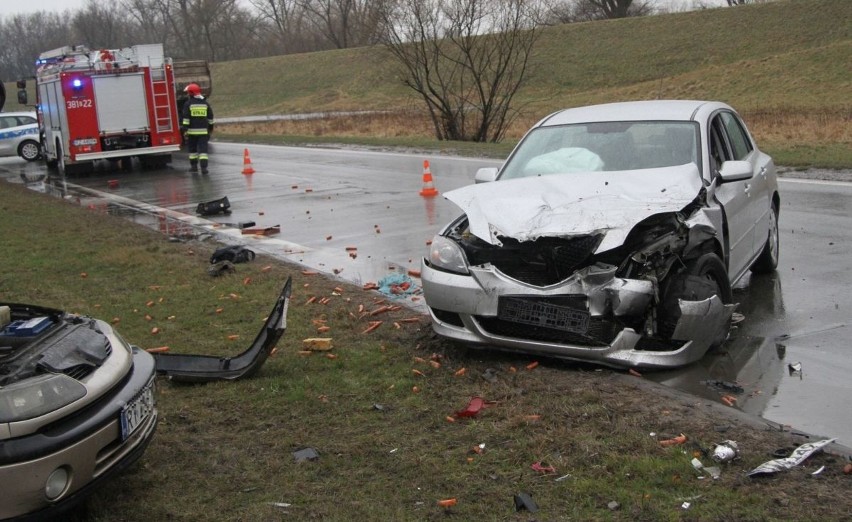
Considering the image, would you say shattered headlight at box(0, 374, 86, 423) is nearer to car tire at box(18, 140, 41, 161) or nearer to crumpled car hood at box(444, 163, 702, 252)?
crumpled car hood at box(444, 163, 702, 252)

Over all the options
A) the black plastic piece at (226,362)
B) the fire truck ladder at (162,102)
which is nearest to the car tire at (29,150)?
the fire truck ladder at (162,102)

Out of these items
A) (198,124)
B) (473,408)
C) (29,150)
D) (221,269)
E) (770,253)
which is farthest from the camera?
(29,150)

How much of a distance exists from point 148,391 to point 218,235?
776 centimetres

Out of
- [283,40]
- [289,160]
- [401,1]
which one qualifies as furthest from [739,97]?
[283,40]

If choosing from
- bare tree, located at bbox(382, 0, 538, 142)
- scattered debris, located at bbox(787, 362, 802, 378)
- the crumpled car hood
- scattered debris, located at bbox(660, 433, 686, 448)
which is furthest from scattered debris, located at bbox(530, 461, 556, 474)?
bare tree, located at bbox(382, 0, 538, 142)

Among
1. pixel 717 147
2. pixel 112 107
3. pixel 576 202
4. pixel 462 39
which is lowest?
pixel 576 202

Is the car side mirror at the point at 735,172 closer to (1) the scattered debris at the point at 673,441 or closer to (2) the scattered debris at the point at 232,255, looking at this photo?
(1) the scattered debris at the point at 673,441

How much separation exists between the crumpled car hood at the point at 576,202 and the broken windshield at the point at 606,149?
1.20ft

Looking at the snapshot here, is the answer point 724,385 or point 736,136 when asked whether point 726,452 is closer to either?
point 724,385

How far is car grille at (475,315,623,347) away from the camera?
17.3 ft

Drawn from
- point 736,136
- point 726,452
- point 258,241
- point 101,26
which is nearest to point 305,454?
point 726,452

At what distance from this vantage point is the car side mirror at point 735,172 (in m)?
6.23

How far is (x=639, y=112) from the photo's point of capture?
7.26 m

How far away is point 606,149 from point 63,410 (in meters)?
4.76
